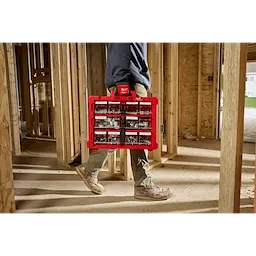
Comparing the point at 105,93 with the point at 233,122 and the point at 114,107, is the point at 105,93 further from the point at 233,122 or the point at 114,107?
the point at 233,122

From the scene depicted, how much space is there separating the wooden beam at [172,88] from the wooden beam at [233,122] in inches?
106

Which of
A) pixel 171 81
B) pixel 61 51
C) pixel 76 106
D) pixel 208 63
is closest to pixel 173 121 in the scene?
pixel 171 81

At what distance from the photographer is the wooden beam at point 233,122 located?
103 cm

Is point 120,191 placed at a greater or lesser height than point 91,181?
lesser

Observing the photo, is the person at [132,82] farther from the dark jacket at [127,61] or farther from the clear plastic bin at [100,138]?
the clear plastic bin at [100,138]

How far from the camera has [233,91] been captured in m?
1.05

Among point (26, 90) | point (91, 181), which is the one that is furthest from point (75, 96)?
point (26, 90)

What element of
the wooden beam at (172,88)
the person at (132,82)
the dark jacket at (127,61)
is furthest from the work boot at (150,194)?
the wooden beam at (172,88)

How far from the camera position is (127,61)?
1.93 m

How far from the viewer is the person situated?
1.93m

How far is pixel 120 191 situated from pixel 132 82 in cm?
102

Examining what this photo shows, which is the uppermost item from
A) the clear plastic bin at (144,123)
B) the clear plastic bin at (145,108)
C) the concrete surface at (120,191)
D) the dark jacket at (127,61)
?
the dark jacket at (127,61)
